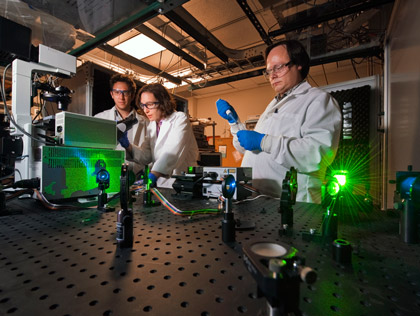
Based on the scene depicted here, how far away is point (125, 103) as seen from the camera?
213 cm

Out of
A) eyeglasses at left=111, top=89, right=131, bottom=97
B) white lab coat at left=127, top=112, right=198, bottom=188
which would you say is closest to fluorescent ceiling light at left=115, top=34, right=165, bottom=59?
eyeglasses at left=111, top=89, right=131, bottom=97

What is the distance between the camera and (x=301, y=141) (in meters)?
1.15

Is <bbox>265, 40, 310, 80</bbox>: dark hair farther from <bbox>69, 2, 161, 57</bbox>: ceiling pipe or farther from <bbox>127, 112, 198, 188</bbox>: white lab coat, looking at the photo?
<bbox>127, 112, 198, 188</bbox>: white lab coat

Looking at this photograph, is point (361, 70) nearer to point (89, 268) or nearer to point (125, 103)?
point (125, 103)

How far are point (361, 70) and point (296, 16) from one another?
3.08m

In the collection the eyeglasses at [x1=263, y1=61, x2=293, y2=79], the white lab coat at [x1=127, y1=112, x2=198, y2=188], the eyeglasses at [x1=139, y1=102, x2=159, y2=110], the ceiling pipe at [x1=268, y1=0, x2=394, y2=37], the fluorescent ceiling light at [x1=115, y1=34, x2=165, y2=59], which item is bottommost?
the white lab coat at [x1=127, y1=112, x2=198, y2=188]

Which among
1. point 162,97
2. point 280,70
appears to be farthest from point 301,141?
point 162,97

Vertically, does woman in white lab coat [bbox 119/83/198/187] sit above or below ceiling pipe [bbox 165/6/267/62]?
below

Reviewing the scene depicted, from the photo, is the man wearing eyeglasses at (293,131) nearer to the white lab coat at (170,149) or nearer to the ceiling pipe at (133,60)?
the white lab coat at (170,149)

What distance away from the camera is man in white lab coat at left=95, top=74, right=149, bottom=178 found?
206 centimetres

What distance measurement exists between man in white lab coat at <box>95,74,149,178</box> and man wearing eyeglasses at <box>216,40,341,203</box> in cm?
105

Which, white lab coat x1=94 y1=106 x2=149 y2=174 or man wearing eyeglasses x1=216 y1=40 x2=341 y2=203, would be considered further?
white lab coat x1=94 y1=106 x2=149 y2=174

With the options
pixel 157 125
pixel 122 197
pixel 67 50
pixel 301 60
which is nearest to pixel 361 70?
pixel 301 60

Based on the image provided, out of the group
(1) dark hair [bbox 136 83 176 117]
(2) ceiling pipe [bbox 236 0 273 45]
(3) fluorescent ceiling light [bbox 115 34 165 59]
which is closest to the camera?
(2) ceiling pipe [bbox 236 0 273 45]
